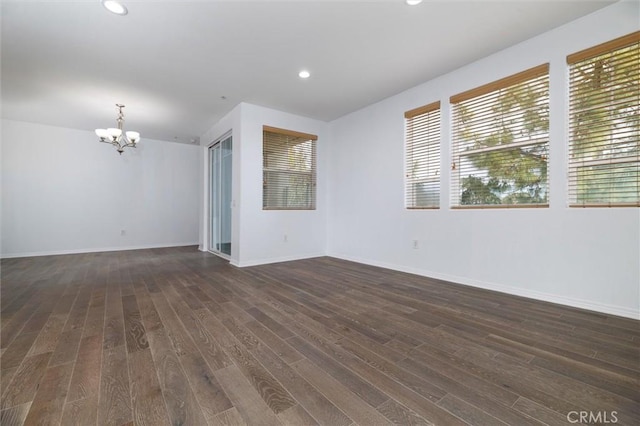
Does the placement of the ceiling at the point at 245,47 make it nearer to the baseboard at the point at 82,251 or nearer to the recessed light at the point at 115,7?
the recessed light at the point at 115,7

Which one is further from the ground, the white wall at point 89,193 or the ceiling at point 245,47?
the ceiling at point 245,47

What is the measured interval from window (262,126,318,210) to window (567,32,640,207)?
379 cm

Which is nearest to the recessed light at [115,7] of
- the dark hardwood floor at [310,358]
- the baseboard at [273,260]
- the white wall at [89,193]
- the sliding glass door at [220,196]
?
the dark hardwood floor at [310,358]

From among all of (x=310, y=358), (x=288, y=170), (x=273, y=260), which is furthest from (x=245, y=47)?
(x=273, y=260)

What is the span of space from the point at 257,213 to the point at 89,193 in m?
4.35

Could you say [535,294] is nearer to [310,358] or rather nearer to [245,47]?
[310,358]

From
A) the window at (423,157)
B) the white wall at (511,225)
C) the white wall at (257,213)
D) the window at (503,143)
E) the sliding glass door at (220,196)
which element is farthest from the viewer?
the sliding glass door at (220,196)

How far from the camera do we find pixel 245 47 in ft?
9.40

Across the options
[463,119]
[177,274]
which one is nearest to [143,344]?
[177,274]
